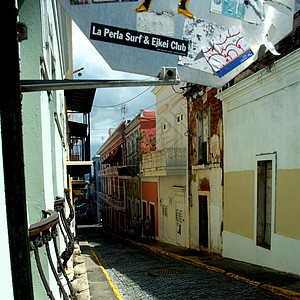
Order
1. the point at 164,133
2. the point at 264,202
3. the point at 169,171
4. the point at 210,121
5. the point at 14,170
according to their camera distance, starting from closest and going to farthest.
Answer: the point at 14,170
the point at 264,202
the point at 210,121
the point at 169,171
the point at 164,133

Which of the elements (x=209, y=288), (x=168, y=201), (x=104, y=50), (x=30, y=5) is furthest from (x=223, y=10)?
(x=168, y=201)

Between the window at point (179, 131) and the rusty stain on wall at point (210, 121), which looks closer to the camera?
the rusty stain on wall at point (210, 121)

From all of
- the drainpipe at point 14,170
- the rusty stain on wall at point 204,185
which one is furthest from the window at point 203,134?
the drainpipe at point 14,170

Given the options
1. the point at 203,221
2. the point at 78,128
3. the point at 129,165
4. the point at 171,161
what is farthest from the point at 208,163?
the point at 129,165

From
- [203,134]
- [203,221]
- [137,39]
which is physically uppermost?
[137,39]

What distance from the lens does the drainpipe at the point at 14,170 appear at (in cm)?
147

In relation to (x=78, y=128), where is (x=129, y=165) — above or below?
below

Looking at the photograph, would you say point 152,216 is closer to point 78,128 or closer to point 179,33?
point 78,128

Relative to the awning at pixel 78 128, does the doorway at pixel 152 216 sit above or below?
below

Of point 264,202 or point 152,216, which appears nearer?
point 264,202

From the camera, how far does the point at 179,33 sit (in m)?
4.18

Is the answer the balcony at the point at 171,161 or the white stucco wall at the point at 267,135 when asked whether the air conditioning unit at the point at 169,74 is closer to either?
the white stucco wall at the point at 267,135

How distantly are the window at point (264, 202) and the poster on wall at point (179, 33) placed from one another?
3622mm

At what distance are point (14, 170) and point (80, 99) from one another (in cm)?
1009
